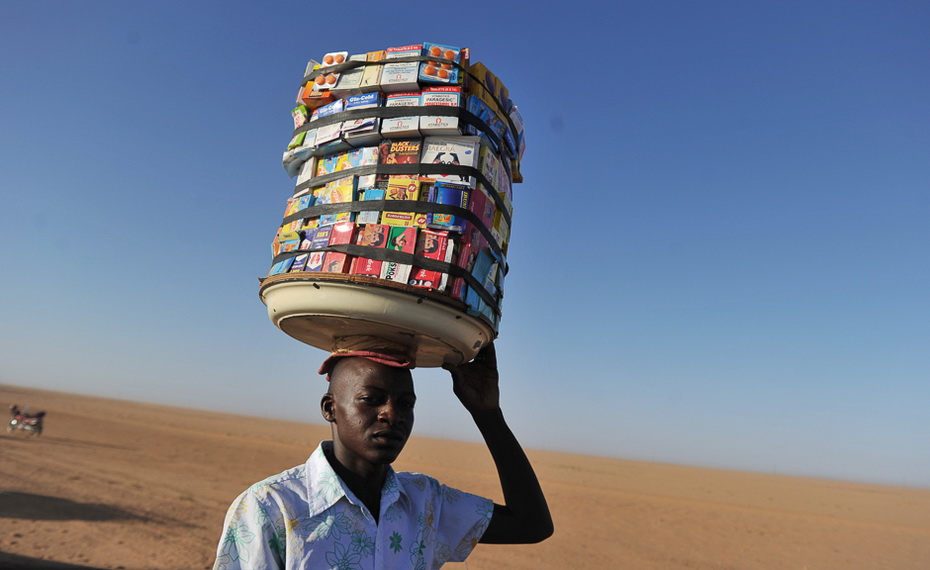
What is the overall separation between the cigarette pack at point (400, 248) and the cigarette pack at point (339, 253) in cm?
14

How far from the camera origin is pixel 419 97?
222 centimetres

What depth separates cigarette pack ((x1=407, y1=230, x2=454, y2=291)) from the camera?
1.98m

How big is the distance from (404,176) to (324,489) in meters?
1.10

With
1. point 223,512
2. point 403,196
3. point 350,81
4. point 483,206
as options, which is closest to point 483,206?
point 483,206

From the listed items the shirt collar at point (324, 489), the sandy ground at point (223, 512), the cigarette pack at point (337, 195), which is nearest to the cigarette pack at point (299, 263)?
the cigarette pack at point (337, 195)

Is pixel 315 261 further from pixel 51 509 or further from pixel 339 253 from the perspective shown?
pixel 51 509

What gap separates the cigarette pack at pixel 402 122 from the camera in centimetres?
218

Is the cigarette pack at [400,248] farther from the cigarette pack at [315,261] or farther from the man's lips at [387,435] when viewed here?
the man's lips at [387,435]

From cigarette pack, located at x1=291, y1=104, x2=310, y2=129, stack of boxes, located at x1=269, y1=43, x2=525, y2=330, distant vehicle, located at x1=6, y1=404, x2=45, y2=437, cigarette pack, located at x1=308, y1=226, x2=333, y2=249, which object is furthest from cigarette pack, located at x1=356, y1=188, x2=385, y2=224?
→ distant vehicle, located at x1=6, y1=404, x2=45, y2=437

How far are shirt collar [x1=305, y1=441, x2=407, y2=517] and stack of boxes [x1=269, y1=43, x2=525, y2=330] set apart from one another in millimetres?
673

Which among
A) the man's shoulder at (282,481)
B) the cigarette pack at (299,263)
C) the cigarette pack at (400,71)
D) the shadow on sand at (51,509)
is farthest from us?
the shadow on sand at (51,509)

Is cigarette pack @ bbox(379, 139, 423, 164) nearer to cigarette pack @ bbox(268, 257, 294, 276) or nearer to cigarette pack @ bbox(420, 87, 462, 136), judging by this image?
cigarette pack @ bbox(420, 87, 462, 136)

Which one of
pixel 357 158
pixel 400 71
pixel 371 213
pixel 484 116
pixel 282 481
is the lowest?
pixel 282 481

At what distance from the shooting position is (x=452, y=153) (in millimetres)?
2162
